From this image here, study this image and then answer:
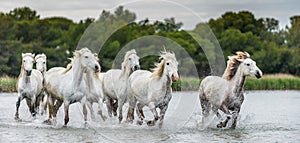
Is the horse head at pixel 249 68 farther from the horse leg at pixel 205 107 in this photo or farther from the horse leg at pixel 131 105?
the horse leg at pixel 131 105

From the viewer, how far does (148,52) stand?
67.2 ft

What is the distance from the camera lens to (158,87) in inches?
536

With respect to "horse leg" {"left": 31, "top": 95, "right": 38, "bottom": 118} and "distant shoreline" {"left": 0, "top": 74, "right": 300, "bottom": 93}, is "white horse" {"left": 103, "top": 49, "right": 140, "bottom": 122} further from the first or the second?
"distant shoreline" {"left": 0, "top": 74, "right": 300, "bottom": 93}

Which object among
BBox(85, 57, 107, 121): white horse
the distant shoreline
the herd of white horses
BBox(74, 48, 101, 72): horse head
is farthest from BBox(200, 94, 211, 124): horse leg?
the distant shoreline

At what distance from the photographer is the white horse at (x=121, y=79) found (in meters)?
14.6

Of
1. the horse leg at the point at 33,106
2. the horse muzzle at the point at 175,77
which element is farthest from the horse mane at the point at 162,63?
the horse leg at the point at 33,106

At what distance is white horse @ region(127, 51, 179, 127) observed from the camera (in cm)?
1333

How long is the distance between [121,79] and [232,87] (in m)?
2.54

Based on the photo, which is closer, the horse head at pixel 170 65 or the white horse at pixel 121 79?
the horse head at pixel 170 65

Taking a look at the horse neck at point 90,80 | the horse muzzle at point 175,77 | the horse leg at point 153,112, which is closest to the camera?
the horse muzzle at point 175,77

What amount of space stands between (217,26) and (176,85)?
118ft

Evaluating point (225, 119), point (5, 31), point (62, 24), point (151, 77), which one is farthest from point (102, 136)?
point (62, 24)

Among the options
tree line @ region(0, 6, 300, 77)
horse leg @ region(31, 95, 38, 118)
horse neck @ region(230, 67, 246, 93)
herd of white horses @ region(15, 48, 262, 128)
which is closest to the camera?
herd of white horses @ region(15, 48, 262, 128)

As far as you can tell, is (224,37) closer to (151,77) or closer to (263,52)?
(263,52)
